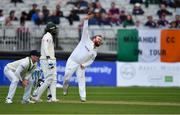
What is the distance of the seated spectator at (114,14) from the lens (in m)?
37.5

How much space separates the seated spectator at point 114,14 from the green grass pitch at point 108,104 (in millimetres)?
6986

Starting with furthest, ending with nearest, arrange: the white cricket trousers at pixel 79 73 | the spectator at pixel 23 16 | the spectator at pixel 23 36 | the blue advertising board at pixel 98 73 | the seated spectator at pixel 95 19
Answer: the seated spectator at pixel 95 19 < the spectator at pixel 23 16 < the blue advertising board at pixel 98 73 < the spectator at pixel 23 36 < the white cricket trousers at pixel 79 73

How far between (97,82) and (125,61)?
1620mm

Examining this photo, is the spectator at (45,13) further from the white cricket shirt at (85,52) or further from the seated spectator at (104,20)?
the white cricket shirt at (85,52)

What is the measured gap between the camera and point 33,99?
79.0 ft

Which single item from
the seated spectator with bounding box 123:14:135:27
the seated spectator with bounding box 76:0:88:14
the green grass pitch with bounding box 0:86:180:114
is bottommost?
the green grass pitch with bounding box 0:86:180:114

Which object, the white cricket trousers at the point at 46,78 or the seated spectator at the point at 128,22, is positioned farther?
the seated spectator at the point at 128,22

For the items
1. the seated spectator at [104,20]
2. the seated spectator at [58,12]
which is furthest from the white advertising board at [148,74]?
the seated spectator at [58,12]

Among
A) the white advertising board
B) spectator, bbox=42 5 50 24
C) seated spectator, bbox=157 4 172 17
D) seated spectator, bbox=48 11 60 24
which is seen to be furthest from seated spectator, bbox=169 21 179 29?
spectator, bbox=42 5 50 24

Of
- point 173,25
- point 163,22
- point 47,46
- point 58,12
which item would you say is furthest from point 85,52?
point 163,22

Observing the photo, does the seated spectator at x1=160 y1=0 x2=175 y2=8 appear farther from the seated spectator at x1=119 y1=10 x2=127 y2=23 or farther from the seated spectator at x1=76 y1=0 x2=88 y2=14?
the seated spectator at x1=76 y1=0 x2=88 y2=14

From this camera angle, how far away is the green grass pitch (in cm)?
2047

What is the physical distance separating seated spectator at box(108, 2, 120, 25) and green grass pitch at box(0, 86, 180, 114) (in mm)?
6986

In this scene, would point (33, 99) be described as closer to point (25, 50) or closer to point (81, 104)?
point (81, 104)
